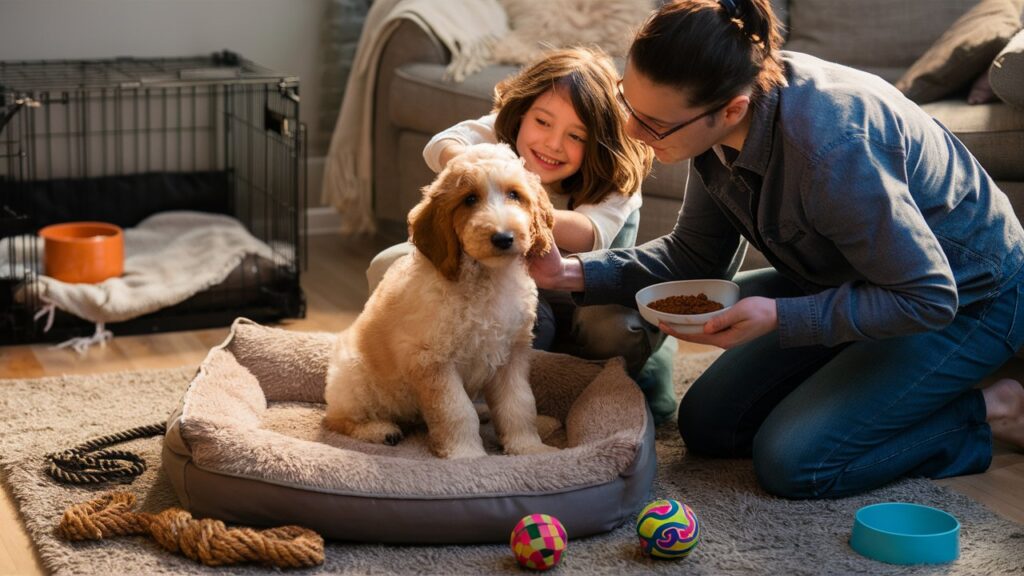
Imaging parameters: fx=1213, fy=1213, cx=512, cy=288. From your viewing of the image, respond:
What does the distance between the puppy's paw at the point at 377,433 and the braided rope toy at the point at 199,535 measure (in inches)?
15.8

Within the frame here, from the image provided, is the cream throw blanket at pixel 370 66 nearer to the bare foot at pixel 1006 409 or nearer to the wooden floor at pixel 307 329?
the wooden floor at pixel 307 329

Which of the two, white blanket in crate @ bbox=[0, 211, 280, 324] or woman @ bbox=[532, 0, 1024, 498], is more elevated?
woman @ bbox=[532, 0, 1024, 498]

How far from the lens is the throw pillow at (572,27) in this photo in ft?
13.9

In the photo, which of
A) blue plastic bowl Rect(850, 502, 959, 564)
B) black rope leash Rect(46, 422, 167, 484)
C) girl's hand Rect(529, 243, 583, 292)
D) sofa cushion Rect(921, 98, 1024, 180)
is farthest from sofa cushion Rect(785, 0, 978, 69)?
black rope leash Rect(46, 422, 167, 484)

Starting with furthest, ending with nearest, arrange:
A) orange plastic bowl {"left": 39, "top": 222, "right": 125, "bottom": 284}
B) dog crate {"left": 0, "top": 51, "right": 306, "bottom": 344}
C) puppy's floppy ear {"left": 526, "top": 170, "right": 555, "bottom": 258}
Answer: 1. dog crate {"left": 0, "top": 51, "right": 306, "bottom": 344}
2. orange plastic bowl {"left": 39, "top": 222, "right": 125, "bottom": 284}
3. puppy's floppy ear {"left": 526, "top": 170, "right": 555, "bottom": 258}

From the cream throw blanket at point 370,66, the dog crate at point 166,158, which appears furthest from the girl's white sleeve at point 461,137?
the cream throw blanket at point 370,66

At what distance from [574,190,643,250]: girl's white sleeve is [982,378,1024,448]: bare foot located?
0.91m

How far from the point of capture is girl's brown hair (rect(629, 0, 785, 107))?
212 centimetres

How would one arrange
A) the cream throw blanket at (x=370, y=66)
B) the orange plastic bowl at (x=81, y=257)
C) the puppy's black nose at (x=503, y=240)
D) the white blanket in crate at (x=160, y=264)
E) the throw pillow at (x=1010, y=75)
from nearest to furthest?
the puppy's black nose at (x=503, y=240) → the throw pillow at (x=1010, y=75) → the white blanket in crate at (x=160, y=264) → the orange plastic bowl at (x=81, y=257) → the cream throw blanket at (x=370, y=66)

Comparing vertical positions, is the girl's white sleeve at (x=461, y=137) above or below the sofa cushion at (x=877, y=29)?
below

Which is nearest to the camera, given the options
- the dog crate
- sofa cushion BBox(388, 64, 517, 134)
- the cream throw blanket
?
the dog crate

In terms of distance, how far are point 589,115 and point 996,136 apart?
1.33 m

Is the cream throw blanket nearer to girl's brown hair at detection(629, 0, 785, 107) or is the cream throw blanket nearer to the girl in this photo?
the girl

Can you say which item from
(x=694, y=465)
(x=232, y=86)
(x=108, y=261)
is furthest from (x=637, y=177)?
(x=232, y=86)
